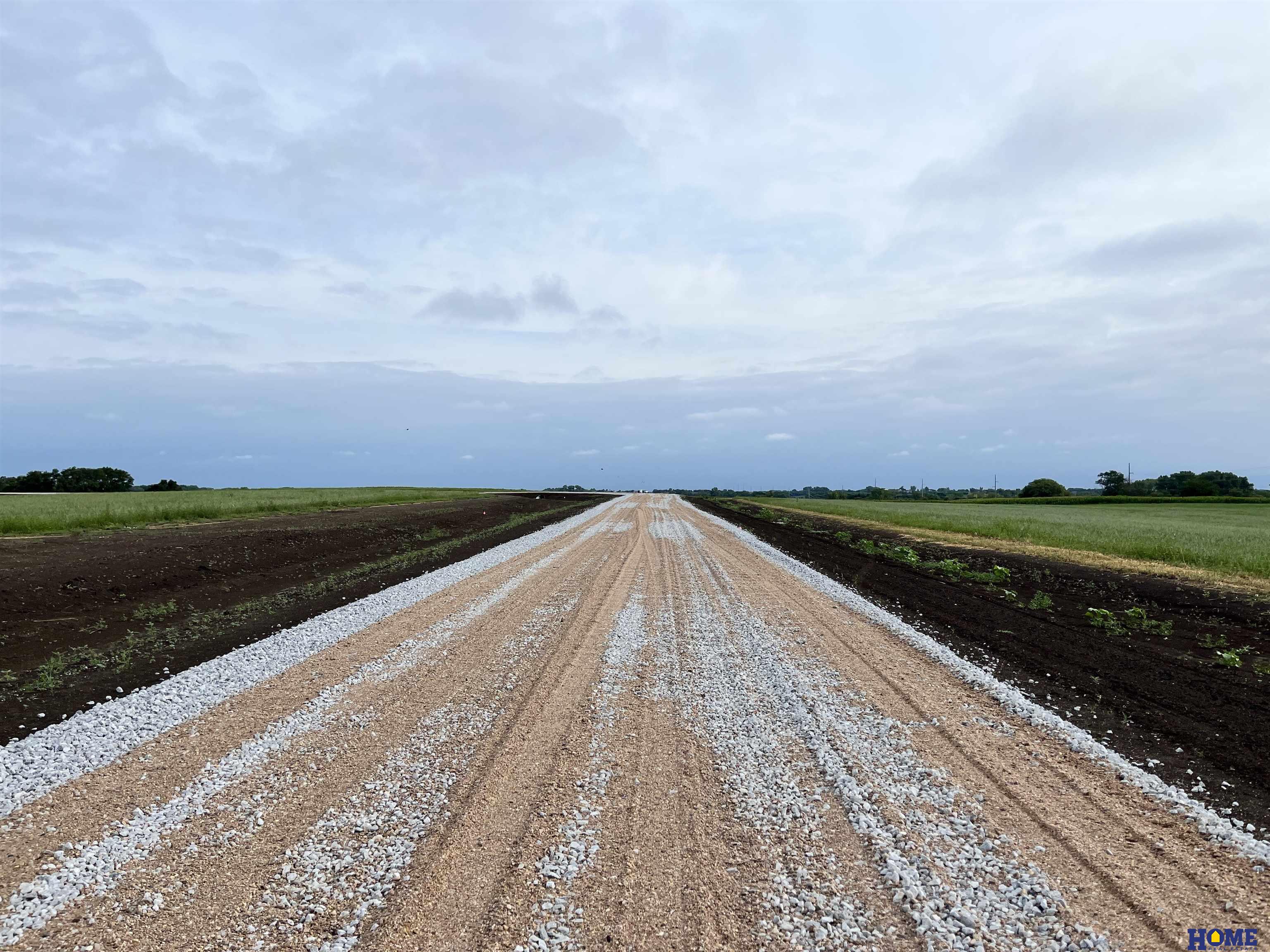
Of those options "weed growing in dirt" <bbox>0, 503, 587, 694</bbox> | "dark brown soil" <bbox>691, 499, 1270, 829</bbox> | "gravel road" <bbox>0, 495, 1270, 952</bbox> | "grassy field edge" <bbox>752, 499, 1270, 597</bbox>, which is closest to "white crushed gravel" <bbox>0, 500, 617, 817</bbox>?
"gravel road" <bbox>0, 495, 1270, 952</bbox>

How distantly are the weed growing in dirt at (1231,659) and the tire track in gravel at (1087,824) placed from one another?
172 inches

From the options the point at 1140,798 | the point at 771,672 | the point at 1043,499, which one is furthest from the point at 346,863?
the point at 1043,499

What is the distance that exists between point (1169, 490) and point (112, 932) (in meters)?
141

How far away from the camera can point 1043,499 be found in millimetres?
90438

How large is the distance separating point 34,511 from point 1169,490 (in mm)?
143818

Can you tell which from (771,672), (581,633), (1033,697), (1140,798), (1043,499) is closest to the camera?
(1140,798)

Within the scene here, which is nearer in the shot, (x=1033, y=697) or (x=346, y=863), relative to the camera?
Answer: (x=346, y=863)

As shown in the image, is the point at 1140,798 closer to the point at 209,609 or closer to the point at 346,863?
the point at 346,863

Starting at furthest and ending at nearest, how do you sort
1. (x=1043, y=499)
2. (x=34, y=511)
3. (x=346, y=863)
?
(x=1043, y=499), (x=34, y=511), (x=346, y=863)

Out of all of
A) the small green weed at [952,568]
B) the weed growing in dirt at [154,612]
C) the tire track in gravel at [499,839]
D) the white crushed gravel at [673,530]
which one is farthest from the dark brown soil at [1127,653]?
the weed growing in dirt at [154,612]

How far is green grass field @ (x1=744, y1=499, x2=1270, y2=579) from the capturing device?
18.9 metres

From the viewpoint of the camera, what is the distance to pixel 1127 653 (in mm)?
9375

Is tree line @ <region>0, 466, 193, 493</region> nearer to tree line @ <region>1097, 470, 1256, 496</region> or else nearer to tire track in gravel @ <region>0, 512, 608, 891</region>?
tire track in gravel @ <region>0, 512, 608, 891</region>

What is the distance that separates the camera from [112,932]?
3.50 meters
